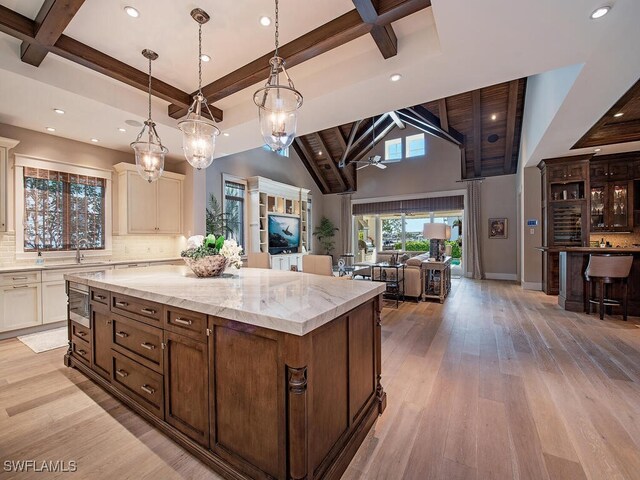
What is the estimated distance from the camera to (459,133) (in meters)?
8.14

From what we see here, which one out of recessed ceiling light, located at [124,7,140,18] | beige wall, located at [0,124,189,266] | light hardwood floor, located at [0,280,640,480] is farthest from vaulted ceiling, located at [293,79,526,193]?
light hardwood floor, located at [0,280,640,480]

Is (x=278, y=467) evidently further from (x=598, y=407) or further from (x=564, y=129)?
(x=564, y=129)

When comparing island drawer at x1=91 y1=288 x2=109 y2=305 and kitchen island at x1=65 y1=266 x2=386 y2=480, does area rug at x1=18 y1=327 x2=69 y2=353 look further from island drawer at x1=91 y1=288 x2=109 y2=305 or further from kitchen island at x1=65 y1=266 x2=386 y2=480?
kitchen island at x1=65 y1=266 x2=386 y2=480

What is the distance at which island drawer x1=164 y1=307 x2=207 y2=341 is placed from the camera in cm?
153

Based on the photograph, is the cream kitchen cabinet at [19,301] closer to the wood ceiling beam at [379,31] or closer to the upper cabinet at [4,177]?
the upper cabinet at [4,177]

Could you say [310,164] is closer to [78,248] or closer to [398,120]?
[398,120]

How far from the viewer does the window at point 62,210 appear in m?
4.02

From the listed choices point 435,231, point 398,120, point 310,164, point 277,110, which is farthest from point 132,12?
point 310,164

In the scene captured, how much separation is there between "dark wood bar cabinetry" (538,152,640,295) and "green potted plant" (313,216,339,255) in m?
6.44

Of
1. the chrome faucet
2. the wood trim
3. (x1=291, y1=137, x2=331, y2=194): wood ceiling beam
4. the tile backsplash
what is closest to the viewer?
the chrome faucet

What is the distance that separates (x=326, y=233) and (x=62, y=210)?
7.60 meters

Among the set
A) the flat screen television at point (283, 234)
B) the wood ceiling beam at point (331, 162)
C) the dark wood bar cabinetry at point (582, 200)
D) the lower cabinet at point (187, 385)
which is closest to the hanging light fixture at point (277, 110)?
the lower cabinet at point (187, 385)

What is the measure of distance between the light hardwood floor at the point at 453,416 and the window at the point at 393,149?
24.7ft

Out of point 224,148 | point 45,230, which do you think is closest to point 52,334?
point 45,230
